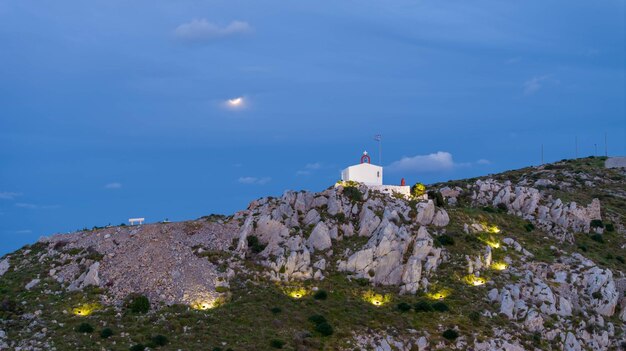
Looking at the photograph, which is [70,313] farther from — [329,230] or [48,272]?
[329,230]


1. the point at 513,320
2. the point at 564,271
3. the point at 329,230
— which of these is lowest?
the point at 513,320

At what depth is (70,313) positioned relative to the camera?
215 feet

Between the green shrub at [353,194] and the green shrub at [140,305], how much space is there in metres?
33.0

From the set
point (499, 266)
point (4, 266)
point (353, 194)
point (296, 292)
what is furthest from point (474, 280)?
point (4, 266)

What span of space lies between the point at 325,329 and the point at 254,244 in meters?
18.4

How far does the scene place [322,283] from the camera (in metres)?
73.2

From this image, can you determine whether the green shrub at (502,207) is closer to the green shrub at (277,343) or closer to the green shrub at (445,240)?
the green shrub at (445,240)

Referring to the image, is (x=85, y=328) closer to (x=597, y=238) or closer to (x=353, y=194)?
(x=353, y=194)

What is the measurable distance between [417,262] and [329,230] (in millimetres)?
12476

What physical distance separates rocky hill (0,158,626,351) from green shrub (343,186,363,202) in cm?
15

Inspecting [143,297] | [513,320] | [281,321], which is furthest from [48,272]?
[513,320]

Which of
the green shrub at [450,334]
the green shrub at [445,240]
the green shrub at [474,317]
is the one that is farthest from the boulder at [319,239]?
the green shrub at [450,334]

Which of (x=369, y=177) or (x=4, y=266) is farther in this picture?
(x=369, y=177)

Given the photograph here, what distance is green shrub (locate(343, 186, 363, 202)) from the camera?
8788 cm
